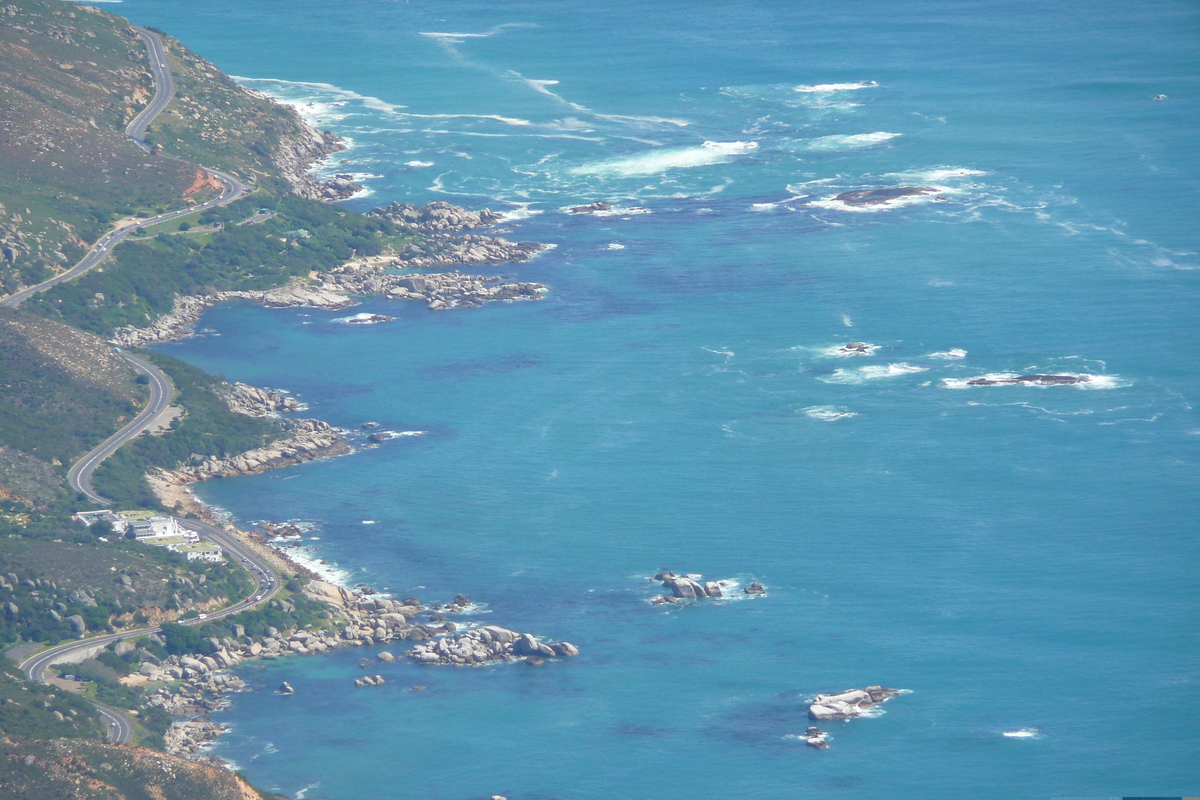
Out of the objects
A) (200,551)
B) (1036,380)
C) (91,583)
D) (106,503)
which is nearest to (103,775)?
(91,583)

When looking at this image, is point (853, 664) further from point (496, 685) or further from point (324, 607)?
point (324, 607)

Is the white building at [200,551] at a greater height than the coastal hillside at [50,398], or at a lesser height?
lesser

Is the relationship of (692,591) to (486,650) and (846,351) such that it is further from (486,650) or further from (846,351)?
(846,351)

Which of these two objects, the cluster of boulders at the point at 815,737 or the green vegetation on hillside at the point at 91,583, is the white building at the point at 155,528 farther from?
the cluster of boulders at the point at 815,737

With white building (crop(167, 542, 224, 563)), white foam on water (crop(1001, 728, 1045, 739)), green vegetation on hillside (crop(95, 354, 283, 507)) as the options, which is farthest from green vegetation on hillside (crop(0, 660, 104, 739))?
white foam on water (crop(1001, 728, 1045, 739))

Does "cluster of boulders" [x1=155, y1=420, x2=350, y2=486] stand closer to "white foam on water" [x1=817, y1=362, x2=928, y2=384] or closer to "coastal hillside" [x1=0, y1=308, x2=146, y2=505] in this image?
"coastal hillside" [x1=0, y1=308, x2=146, y2=505]

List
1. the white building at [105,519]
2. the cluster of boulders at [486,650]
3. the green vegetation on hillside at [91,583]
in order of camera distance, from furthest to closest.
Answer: the white building at [105,519], the cluster of boulders at [486,650], the green vegetation on hillside at [91,583]

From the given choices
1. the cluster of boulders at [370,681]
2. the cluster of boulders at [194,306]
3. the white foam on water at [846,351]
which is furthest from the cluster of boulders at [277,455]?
the white foam on water at [846,351]

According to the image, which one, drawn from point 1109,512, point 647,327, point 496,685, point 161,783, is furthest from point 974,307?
point 161,783
